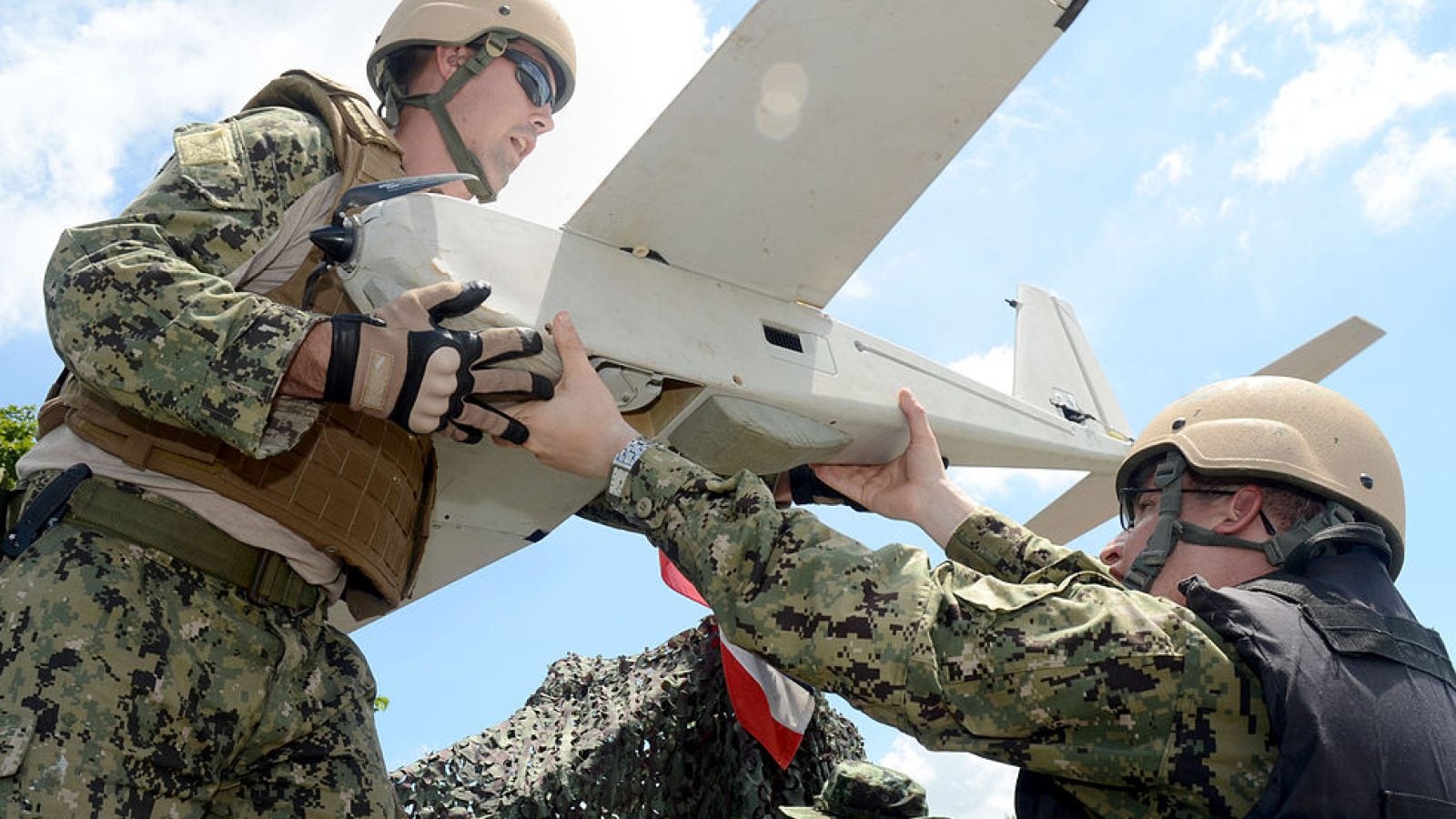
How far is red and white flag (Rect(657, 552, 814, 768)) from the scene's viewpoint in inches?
214

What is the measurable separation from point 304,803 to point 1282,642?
2.04 meters

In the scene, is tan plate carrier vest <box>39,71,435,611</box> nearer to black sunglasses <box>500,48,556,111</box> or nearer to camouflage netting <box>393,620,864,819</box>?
black sunglasses <box>500,48,556,111</box>

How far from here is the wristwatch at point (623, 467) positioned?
109 inches

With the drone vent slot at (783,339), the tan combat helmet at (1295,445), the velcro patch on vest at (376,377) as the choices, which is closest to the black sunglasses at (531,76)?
the drone vent slot at (783,339)

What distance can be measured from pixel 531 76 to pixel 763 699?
2934 mm

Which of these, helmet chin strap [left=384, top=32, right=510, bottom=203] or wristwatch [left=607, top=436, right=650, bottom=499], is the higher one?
helmet chin strap [left=384, top=32, right=510, bottom=203]

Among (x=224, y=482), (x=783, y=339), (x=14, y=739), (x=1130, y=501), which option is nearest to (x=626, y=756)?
(x=783, y=339)

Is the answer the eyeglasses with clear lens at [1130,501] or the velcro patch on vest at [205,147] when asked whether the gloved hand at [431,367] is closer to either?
the velcro patch on vest at [205,147]

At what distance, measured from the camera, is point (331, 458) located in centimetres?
291

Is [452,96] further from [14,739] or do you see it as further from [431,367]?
[14,739]

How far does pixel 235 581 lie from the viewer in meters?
2.74

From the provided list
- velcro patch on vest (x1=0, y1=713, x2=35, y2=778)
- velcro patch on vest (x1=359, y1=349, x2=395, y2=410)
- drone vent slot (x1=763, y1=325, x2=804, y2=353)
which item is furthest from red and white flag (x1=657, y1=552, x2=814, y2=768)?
velcro patch on vest (x1=0, y1=713, x2=35, y2=778)

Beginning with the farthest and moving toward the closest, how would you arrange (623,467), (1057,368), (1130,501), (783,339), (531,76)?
(1057,368) → (783,339) → (531,76) → (1130,501) → (623,467)

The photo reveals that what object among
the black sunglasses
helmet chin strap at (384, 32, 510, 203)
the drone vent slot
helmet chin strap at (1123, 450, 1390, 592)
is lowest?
helmet chin strap at (1123, 450, 1390, 592)
